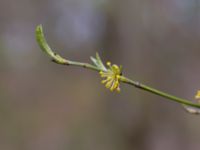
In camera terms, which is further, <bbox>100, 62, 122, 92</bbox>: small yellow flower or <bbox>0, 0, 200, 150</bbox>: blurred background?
<bbox>0, 0, 200, 150</bbox>: blurred background

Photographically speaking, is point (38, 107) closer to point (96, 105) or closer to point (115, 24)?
point (96, 105)

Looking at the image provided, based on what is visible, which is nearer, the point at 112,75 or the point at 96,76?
the point at 112,75

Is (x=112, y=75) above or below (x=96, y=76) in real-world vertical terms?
below

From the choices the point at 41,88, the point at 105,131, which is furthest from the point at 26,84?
the point at 105,131

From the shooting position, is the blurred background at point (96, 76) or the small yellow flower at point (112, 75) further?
the blurred background at point (96, 76)

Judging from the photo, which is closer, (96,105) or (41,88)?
(96,105)

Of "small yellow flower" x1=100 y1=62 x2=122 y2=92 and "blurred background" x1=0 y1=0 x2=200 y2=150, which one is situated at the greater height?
"blurred background" x1=0 y1=0 x2=200 y2=150

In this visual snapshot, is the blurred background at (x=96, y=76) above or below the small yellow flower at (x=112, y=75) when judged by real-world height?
above

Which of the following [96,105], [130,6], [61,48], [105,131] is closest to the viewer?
[130,6]
